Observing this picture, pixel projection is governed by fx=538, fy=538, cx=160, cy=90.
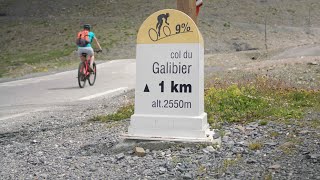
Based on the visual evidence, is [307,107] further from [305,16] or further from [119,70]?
[305,16]

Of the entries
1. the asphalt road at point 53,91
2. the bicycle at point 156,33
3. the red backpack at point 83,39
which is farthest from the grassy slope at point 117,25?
the bicycle at point 156,33

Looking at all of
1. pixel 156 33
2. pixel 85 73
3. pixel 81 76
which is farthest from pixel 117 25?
pixel 156 33

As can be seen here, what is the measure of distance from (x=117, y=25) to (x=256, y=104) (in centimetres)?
3221

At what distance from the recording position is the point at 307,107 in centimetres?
933

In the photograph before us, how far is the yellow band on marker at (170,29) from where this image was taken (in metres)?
7.01

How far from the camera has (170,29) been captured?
7070 millimetres

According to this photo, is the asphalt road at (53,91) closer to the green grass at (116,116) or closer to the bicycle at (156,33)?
A: the green grass at (116,116)

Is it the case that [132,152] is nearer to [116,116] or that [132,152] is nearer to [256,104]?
[116,116]


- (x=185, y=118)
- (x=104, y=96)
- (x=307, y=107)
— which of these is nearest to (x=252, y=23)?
(x=104, y=96)

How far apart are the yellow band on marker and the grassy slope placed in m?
21.4

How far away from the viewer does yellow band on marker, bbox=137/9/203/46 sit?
7012mm

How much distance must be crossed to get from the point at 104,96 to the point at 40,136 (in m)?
5.74

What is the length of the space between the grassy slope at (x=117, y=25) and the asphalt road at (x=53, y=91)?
8.50 meters

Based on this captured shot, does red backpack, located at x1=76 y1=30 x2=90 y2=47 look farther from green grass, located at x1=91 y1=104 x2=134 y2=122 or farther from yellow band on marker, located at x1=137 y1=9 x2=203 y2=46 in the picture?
yellow band on marker, located at x1=137 y1=9 x2=203 y2=46
